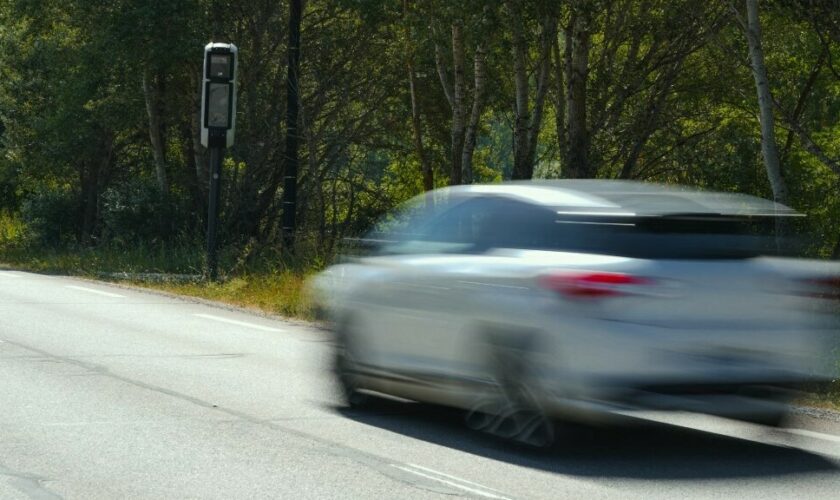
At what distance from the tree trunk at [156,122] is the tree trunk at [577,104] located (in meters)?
12.5

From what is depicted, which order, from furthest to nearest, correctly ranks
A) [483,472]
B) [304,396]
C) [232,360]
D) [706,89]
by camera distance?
[706,89] → [232,360] → [304,396] → [483,472]

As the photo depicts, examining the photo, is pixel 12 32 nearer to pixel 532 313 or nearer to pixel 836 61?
pixel 836 61

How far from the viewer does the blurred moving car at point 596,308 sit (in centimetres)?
801

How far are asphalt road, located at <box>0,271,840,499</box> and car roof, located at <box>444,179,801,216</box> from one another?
4.36 feet

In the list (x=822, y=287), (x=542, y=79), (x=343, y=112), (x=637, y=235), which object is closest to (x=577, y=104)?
(x=542, y=79)

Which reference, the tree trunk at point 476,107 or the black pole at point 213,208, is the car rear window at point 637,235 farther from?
the black pole at point 213,208

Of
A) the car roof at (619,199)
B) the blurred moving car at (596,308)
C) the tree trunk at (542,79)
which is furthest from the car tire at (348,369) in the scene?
the tree trunk at (542,79)

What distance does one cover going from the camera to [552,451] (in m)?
8.59

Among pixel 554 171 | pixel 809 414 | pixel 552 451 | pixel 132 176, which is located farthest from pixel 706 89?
pixel 552 451

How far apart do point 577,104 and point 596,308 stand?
54.9 feet

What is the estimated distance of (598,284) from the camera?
8.05 meters

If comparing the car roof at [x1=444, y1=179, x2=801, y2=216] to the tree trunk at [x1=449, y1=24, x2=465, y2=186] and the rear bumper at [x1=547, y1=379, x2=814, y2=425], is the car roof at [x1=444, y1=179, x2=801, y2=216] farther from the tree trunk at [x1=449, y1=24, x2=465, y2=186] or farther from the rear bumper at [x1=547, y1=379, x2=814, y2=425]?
the tree trunk at [x1=449, y1=24, x2=465, y2=186]

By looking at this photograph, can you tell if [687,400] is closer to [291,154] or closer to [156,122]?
[291,154]

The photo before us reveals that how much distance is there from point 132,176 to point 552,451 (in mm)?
35774
